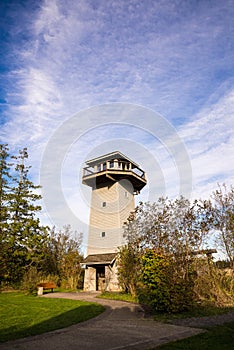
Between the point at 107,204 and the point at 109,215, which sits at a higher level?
the point at 107,204

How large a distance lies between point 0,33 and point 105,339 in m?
9.60

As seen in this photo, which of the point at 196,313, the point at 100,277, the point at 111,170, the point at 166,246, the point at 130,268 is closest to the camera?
the point at 196,313

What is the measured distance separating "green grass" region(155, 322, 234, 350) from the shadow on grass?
3.08 metres

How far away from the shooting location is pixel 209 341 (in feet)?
16.5

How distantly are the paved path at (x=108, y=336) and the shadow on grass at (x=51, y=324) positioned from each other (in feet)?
1.00

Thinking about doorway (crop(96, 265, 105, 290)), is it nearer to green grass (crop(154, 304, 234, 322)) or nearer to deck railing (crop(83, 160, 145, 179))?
deck railing (crop(83, 160, 145, 179))

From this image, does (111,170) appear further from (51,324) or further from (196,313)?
(51,324)

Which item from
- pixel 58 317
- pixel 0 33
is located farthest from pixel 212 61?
pixel 58 317

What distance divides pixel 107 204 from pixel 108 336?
1544 cm

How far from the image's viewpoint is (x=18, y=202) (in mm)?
24469

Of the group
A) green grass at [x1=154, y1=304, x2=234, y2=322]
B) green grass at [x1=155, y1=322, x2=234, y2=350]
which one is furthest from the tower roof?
green grass at [x1=155, y1=322, x2=234, y2=350]

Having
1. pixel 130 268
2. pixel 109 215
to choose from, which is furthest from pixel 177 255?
pixel 109 215

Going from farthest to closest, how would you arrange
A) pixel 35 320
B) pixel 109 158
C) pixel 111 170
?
1. pixel 109 158
2. pixel 111 170
3. pixel 35 320

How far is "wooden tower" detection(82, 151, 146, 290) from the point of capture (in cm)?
1955
